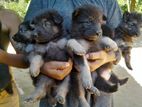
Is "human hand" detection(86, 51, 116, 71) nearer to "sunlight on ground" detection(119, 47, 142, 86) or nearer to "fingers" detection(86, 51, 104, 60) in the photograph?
"fingers" detection(86, 51, 104, 60)

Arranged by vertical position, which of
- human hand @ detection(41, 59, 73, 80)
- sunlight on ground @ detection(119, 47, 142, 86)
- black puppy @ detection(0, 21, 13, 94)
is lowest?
sunlight on ground @ detection(119, 47, 142, 86)

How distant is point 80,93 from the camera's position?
2.18 metres

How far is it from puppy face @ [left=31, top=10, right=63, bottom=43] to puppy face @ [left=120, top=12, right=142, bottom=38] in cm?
42

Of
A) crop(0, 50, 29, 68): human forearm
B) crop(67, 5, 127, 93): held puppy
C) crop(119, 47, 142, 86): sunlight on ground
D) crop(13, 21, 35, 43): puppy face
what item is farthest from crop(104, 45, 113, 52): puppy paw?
crop(119, 47, 142, 86): sunlight on ground

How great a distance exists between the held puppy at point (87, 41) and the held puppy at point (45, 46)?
→ 0.27 ft

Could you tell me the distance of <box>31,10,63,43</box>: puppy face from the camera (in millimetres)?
2195

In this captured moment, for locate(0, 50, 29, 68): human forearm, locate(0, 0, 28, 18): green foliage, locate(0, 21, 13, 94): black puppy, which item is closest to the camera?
locate(0, 50, 29, 68): human forearm

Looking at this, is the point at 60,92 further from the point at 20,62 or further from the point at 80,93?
the point at 20,62

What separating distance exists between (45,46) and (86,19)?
0.91 feet

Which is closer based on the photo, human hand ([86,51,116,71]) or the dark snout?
the dark snout

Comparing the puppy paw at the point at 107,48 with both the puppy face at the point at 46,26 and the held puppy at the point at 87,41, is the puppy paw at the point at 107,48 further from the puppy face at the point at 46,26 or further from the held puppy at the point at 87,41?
the puppy face at the point at 46,26

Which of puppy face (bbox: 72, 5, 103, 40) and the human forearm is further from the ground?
puppy face (bbox: 72, 5, 103, 40)

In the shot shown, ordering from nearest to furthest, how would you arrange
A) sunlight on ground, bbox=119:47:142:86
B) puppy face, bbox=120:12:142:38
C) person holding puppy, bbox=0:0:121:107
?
person holding puppy, bbox=0:0:121:107
puppy face, bbox=120:12:142:38
sunlight on ground, bbox=119:47:142:86

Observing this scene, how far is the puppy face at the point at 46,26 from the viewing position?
2195 mm
